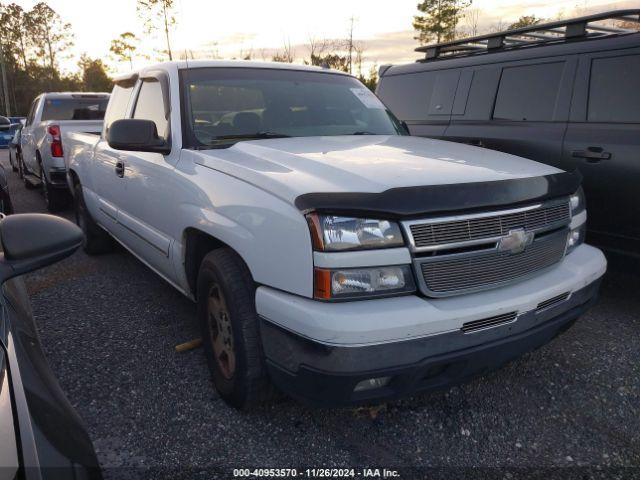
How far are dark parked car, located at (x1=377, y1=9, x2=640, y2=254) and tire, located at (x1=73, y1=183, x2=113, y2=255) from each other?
341 centimetres

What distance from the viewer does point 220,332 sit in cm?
265

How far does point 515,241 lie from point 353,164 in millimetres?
787

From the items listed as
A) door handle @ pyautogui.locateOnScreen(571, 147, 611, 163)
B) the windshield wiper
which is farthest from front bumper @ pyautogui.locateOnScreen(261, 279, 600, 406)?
door handle @ pyautogui.locateOnScreen(571, 147, 611, 163)

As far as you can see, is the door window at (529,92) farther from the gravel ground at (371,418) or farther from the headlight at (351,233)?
the headlight at (351,233)

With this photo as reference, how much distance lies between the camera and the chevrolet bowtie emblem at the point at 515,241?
84.2 inches

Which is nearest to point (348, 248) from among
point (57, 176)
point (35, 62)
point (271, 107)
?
point (271, 107)

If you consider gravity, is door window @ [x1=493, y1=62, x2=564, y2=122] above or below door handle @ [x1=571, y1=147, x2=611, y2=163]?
above

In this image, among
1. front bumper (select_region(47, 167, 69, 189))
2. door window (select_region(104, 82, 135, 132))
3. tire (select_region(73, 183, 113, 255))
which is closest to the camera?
door window (select_region(104, 82, 135, 132))

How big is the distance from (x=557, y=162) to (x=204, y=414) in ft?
10.2

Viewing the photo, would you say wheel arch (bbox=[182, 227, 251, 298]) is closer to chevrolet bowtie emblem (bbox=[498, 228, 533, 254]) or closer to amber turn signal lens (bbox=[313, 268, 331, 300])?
amber turn signal lens (bbox=[313, 268, 331, 300])

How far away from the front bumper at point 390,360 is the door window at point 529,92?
2.49m

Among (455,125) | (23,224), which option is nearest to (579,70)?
(455,125)

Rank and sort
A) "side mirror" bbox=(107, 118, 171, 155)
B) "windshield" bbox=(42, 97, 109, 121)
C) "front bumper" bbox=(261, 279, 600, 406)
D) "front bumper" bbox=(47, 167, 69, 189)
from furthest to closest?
"windshield" bbox=(42, 97, 109, 121) < "front bumper" bbox=(47, 167, 69, 189) < "side mirror" bbox=(107, 118, 171, 155) < "front bumper" bbox=(261, 279, 600, 406)

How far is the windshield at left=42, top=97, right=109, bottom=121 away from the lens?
826cm
